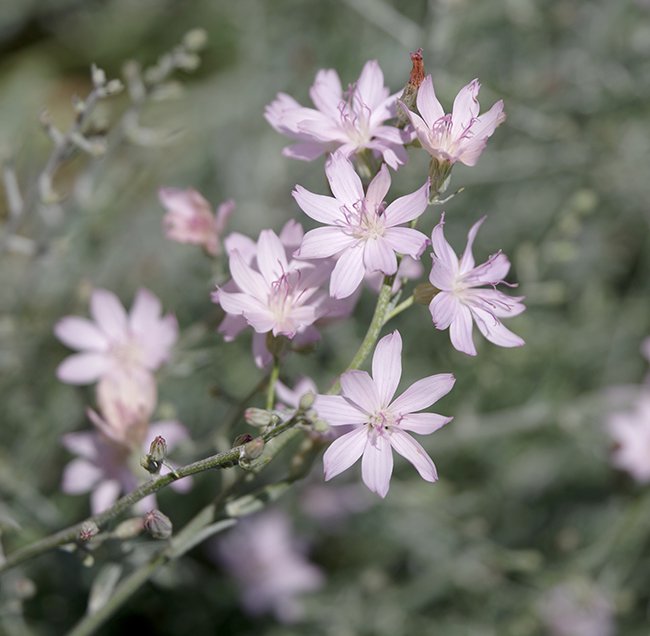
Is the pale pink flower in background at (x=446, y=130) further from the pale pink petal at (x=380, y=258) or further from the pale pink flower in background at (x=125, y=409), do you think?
the pale pink flower in background at (x=125, y=409)

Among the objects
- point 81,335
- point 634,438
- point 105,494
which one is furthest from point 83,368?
point 634,438

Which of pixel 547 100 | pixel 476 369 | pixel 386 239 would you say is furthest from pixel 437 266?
pixel 547 100

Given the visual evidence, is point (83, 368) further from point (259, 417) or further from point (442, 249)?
point (442, 249)

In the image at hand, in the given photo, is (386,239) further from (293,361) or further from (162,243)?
(162,243)

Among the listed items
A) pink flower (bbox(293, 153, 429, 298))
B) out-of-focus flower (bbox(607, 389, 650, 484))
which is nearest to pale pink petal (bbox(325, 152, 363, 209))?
pink flower (bbox(293, 153, 429, 298))

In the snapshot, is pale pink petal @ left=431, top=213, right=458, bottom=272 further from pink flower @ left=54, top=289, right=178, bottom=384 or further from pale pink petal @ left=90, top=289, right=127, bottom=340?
pale pink petal @ left=90, top=289, right=127, bottom=340

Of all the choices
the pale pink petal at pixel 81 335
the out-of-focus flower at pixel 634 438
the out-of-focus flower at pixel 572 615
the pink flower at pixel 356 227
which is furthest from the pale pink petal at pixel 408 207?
the out-of-focus flower at pixel 572 615
